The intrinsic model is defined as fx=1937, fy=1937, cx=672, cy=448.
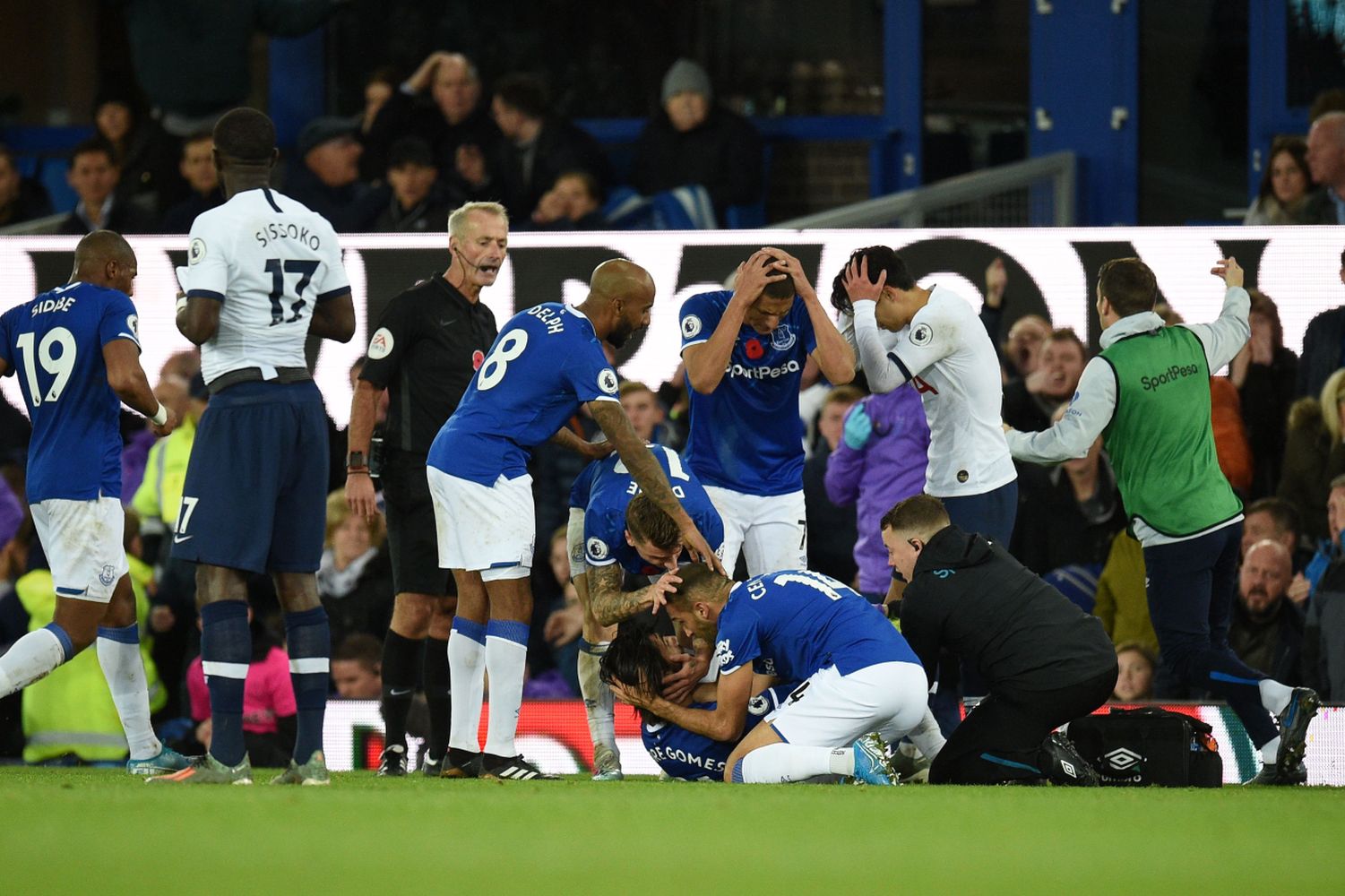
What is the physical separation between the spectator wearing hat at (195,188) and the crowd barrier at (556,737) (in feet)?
13.1

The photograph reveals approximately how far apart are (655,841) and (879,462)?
4.66 metres

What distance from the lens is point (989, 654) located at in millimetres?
7211

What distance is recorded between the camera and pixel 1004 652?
718 cm

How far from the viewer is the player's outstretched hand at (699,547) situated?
23.3 feet

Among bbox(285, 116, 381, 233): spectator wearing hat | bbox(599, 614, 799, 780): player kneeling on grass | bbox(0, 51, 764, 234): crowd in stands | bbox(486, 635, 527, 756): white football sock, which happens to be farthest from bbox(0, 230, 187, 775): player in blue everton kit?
bbox(285, 116, 381, 233): spectator wearing hat

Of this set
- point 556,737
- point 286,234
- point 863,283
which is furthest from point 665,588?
point 556,737

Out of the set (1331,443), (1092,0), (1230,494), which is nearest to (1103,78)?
(1092,0)

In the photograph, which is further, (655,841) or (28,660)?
(28,660)

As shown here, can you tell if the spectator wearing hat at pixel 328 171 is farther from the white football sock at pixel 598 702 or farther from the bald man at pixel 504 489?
the bald man at pixel 504 489

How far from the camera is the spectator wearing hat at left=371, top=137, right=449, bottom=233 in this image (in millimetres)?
12102

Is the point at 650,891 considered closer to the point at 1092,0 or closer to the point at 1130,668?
the point at 1130,668

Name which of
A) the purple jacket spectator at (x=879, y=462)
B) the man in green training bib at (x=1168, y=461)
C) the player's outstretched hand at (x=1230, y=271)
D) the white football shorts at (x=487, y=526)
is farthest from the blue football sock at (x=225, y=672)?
the player's outstretched hand at (x=1230, y=271)

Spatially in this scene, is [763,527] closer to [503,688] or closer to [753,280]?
[753,280]

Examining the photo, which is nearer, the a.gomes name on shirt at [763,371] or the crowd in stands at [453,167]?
the a.gomes name on shirt at [763,371]
